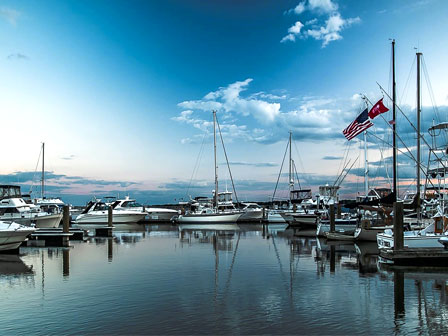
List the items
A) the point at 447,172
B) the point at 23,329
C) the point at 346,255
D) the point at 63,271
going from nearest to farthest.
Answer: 1. the point at 23,329
2. the point at 63,271
3. the point at 447,172
4. the point at 346,255

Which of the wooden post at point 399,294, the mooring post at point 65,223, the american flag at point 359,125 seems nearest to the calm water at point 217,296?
the wooden post at point 399,294

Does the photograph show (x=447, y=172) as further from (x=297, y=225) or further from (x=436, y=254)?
(x=297, y=225)

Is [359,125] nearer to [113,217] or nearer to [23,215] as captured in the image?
[23,215]

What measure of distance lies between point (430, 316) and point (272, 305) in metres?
4.74

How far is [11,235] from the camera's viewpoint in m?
26.9

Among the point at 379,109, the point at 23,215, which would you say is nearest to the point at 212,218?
the point at 23,215

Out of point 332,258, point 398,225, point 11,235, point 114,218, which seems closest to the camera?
point 398,225

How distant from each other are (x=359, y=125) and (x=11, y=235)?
88.1ft

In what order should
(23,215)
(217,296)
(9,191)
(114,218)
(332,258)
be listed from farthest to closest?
(114,218) → (9,191) → (23,215) → (332,258) → (217,296)

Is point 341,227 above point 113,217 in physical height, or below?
above

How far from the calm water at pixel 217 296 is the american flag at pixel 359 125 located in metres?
11.9

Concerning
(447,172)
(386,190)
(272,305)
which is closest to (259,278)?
(272,305)

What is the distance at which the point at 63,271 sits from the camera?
20.7 metres

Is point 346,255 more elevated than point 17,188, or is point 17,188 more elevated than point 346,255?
point 17,188
